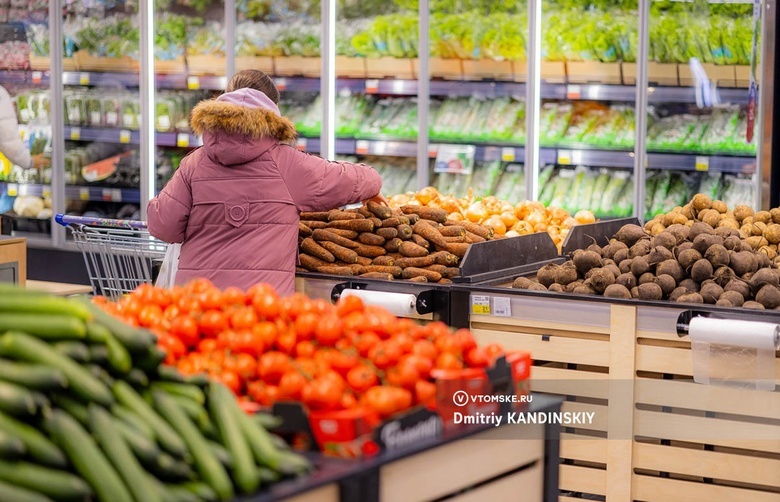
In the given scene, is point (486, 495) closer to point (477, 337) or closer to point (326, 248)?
point (477, 337)

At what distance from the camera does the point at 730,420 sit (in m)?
3.20

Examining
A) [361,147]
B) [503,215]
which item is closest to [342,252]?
→ [503,215]

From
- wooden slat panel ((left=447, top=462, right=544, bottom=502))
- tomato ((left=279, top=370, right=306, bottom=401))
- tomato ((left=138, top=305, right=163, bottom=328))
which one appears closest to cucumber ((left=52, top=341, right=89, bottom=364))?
tomato ((left=279, top=370, right=306, bottom=401))

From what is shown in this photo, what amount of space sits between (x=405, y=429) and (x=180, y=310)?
2.28 feet

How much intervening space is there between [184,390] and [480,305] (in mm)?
1837

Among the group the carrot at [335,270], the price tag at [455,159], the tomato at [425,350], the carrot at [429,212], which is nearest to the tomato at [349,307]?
the tomato at [425,350]

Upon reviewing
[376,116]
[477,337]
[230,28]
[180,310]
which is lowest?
[477,337]

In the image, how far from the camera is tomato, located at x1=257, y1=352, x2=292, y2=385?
2068mm

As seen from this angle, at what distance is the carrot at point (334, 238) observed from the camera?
4031 mm

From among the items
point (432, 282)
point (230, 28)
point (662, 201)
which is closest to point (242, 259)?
point (432, 282)

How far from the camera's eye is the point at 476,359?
86.1 inches

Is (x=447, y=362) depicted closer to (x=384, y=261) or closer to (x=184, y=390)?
(x=184, y=390)

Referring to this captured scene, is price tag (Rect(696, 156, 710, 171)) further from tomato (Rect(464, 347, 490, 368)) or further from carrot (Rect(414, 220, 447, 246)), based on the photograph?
tomato (Rect(464, 347, 490, 368))

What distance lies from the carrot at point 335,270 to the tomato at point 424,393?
6.22ft
